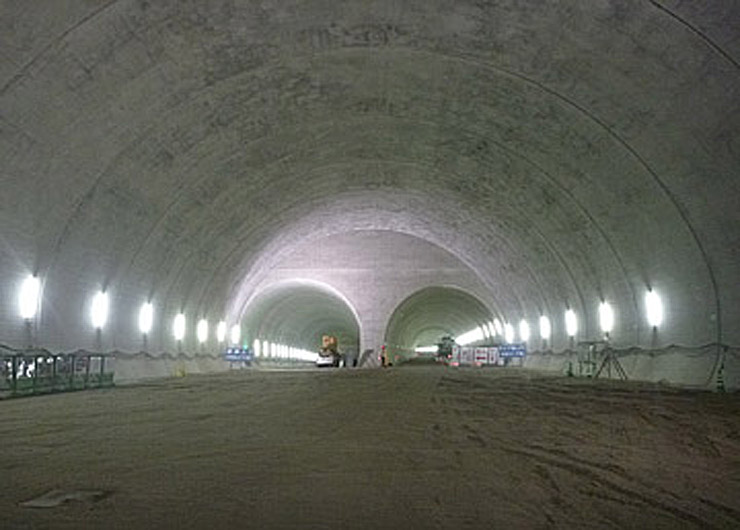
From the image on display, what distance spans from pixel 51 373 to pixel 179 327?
11.3 meters

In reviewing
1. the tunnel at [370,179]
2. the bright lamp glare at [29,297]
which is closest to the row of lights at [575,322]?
the tunnel at [370,179]

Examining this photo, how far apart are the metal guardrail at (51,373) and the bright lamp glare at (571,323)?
16912mm

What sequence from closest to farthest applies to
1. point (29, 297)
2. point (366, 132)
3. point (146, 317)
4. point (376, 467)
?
point (376, 467) < point (29, 297) < point (366, 132) < point (146, 317)

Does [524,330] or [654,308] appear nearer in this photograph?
[654,308]

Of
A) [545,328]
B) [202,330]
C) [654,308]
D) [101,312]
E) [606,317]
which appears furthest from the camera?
[545,328]

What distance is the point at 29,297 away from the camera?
1719cm

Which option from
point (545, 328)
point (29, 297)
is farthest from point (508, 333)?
point (29, 297)

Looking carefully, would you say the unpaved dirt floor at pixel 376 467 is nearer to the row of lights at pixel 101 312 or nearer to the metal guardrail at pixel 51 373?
the metal guardrail at pixel 51 373

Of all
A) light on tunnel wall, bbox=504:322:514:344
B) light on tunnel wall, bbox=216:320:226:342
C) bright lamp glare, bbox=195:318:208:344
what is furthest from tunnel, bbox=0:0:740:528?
light on tunnel wall, bbox=504:322:514:344

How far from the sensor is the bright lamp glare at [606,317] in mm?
24234

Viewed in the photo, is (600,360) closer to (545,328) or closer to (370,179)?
(545,328)

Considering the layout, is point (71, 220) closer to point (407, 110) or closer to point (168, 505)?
point (407, 110)

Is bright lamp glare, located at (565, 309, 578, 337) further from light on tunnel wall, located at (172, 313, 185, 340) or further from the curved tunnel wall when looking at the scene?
light on tunnel wall, located at (172, 313, 185, 340)

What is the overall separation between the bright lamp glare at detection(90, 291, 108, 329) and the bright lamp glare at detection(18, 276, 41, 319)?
3491mm
